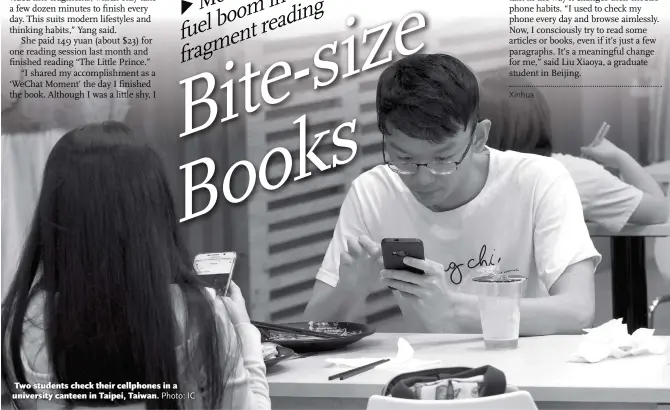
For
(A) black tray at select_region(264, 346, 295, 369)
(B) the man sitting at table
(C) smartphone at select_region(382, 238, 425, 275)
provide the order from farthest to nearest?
(B) the man sitting at table → (C) smartphone at select_region(382, 238, 425, 275) → (A) black tray at select_region(264, 346, 295, 369)

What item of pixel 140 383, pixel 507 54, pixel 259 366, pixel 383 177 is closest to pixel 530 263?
pixel 383 177

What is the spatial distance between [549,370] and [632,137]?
61.4 inches

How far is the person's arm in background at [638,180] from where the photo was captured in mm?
3393

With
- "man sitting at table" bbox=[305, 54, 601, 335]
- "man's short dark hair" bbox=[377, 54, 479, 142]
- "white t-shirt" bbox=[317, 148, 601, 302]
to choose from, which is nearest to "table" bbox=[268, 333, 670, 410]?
"man sitting at table" bbox=[305, 54, 601, 335]

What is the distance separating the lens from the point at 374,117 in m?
3.44

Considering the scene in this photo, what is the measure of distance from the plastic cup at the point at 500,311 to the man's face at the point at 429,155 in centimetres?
50

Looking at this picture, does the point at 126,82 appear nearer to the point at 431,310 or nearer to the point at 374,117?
the point at 374,117

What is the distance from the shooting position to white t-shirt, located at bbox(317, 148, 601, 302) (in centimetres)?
286

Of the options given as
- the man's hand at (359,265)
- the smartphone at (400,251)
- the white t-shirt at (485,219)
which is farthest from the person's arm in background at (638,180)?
the smartphone at (400,251)

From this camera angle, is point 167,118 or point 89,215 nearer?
point 89,215

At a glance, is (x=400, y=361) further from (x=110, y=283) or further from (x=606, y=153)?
(x=606, y=153)

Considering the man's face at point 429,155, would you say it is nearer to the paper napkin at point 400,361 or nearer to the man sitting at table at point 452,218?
the man sitting at table at point 452,218

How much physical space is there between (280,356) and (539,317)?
734mm

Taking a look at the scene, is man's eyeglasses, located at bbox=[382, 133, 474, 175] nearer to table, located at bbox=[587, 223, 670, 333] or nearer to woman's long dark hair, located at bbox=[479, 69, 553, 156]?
woman's long dark hair, located at bbox=[479, 69, 553, 156]
